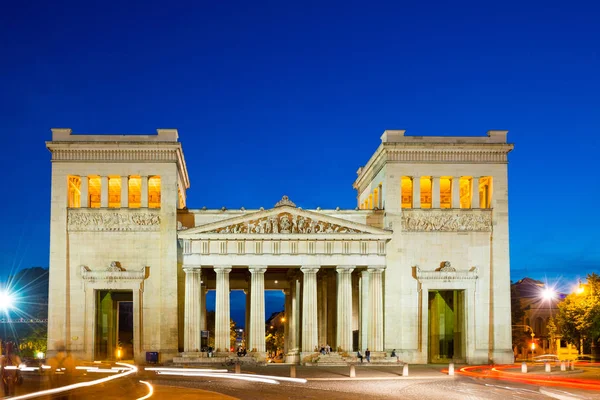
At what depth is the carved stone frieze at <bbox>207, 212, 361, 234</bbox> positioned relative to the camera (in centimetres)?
7300

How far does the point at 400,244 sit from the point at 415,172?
22.2ft

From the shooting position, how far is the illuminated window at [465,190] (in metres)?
77.9

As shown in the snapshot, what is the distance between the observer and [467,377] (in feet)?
181

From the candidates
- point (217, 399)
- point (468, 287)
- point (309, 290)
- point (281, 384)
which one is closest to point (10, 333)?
point (309, 290)

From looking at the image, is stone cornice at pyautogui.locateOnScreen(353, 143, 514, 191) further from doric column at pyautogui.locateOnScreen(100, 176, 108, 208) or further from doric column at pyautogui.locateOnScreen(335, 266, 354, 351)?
doric column at pyautogui.locateOnScreen(100, 176, 108, 208)

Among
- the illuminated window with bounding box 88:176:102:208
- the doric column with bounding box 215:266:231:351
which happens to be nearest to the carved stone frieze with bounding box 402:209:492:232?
the doric column with bounding box 215:266:231:351

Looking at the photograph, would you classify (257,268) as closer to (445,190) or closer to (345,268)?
(345,268)

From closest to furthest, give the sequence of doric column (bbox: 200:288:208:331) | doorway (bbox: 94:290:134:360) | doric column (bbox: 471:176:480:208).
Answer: doric column (bbox: 471:176:480:208) < doric column (bbox: 200:288:208:331) < doorway (bbox: 94:290:134:360)

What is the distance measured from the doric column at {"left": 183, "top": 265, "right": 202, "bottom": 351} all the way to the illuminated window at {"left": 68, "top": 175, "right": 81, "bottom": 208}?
519 inches

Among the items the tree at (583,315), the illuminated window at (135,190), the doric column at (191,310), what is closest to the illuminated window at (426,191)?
the tree at (583,315)

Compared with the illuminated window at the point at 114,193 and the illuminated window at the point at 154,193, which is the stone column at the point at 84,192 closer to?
the illuminated window at the point at 114,193

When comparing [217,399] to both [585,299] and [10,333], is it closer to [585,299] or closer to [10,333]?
[585,299]

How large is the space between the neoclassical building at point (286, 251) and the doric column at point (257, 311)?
0.11m

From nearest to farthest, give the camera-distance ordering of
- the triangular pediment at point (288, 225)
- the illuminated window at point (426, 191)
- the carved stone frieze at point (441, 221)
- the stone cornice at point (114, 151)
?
the triangular pediment at point (288, 225) → the stone cornice at point (114, 151) → the carved stone frieze at point (441, 221) → the illuminated window at point (426, 191)
